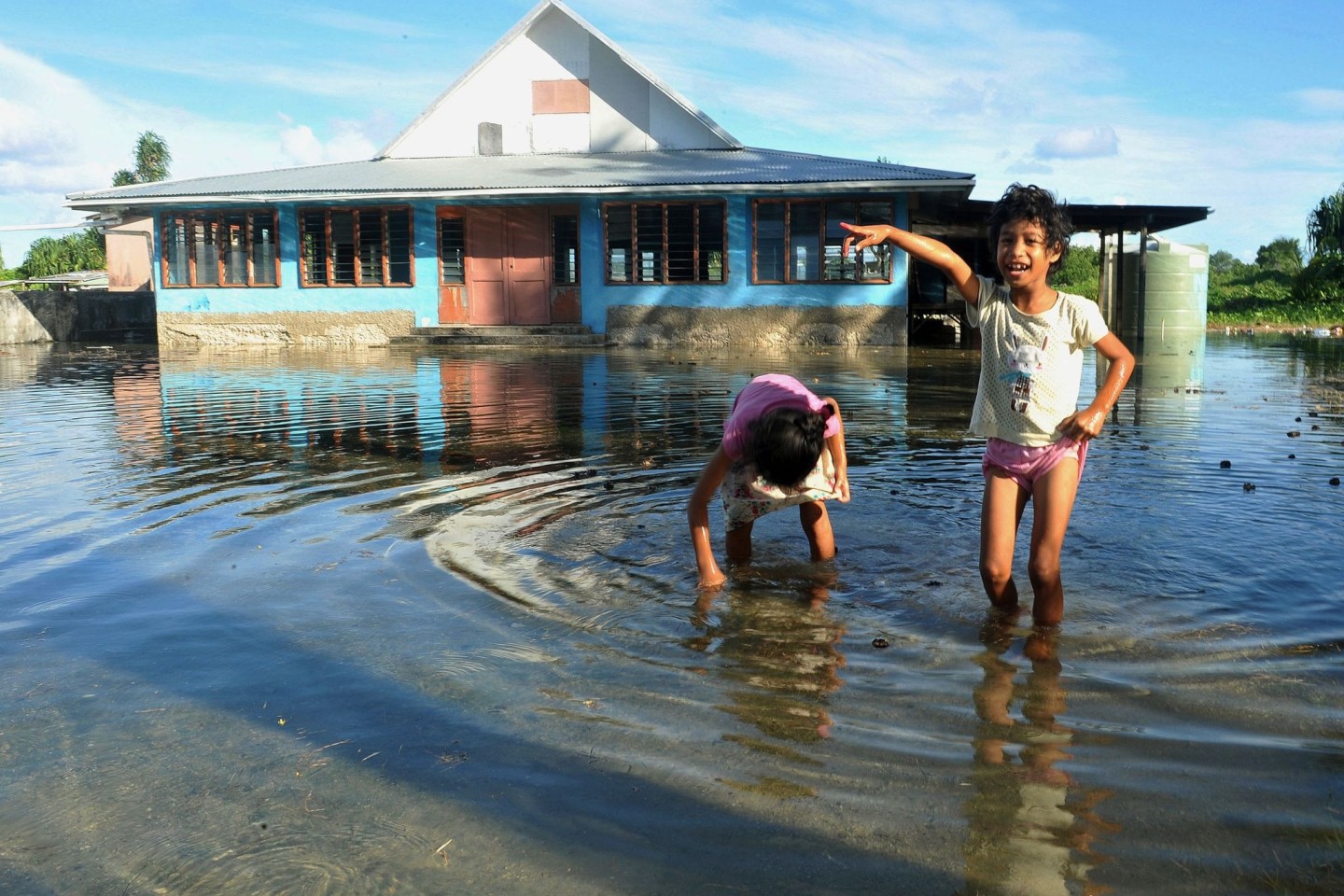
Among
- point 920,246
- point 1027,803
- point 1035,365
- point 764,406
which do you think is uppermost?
point 920,246

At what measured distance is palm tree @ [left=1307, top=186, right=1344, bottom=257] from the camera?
3953cm

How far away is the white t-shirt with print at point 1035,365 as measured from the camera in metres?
3.97

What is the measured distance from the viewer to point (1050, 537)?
3848 mm

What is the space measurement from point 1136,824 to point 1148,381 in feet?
40.5

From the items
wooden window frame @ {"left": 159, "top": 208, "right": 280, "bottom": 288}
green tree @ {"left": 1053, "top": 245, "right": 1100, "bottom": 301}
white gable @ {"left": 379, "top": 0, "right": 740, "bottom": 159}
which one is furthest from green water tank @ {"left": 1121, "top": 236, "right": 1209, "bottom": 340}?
wooden window frame @ {"left": 159, "top": 208, "right": 280, "bottom": 288}

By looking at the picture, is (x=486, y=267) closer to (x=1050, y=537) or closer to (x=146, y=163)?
(x=1050, y=537)

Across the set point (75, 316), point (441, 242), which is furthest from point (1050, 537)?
point (75, 316)

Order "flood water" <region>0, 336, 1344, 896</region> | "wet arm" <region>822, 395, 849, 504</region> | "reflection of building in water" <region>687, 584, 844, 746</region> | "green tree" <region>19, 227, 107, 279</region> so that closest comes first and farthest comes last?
"flood water" <region>0, 336, 1344, 896</region> → "reflection of building in water" <region>687, 584, 844, 746</region> → "wet arm" <region>822, 395, 849, 504</region> → "green tree" <region>19, 227, 107, 279</region>

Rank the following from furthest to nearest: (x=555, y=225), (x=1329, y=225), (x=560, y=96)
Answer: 1. (x=1329, y=225)
2. (x=560, y=96)
3. (x=555, y=225)

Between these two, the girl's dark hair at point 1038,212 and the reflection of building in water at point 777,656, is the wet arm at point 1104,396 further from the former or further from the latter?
the reflection of building in water at point 777,656

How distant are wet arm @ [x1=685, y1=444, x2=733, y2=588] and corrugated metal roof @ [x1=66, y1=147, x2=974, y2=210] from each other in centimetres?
1709

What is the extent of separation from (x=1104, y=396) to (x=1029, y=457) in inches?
15.5

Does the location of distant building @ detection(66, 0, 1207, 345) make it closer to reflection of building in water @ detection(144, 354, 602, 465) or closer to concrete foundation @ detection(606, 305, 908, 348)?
concrete foundation @ detection(606, 305, 908, 348)

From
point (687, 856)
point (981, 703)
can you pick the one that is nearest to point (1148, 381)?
point (981, 703)
